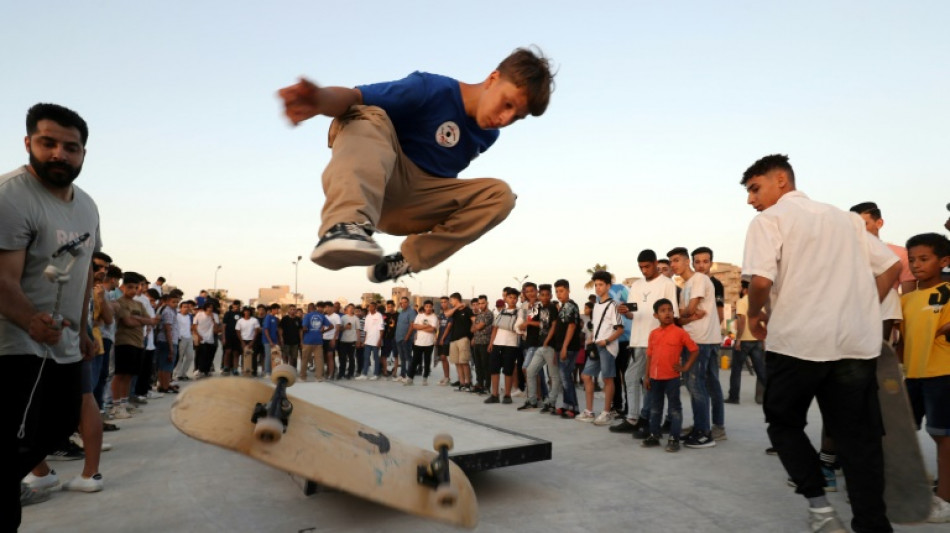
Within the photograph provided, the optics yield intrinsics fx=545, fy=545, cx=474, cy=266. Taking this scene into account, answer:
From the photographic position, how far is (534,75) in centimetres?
239

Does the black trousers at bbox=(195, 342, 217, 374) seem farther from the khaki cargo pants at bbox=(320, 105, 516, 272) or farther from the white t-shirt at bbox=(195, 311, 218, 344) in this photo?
the khaki cargo pants at bbox=(320, 105, 516, 272)

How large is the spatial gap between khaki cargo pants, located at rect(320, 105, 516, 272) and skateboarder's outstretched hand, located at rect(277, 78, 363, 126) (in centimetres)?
10

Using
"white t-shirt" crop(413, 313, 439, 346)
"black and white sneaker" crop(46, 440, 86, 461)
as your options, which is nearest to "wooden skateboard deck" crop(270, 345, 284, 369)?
Answer: "white t-shirt" crop(413, 313, 439, 346)

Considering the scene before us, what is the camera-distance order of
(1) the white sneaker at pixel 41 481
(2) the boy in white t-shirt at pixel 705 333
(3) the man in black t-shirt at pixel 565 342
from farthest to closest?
(3) the man in black t-shirt at pixel 565 342 → (2) the boy in white t-shirt at pixel 705 333 → (1) the white sneaker at pixel 41 481

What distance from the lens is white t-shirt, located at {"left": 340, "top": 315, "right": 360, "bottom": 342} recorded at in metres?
12.6

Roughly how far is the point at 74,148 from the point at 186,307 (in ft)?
29.5

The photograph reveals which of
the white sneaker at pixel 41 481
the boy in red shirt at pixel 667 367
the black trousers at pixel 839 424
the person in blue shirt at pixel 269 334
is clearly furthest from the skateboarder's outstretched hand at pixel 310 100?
the person in blue shirt at pixel 269 334

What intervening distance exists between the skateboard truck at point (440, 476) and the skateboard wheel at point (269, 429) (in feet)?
1.99

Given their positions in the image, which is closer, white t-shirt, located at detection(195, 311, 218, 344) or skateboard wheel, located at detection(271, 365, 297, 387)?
skateboard wheel, located at detection(271, 365, 297, 387)

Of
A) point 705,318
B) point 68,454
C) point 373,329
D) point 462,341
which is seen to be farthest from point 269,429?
point 373,329

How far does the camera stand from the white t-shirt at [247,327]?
39.9 ft

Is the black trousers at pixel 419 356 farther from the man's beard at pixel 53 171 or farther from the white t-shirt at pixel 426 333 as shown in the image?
the man's beard at pixel 53 171

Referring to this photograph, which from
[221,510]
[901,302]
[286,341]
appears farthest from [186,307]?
[901,302]

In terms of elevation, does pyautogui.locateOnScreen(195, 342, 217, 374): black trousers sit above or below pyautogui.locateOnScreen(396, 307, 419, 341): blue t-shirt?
below
